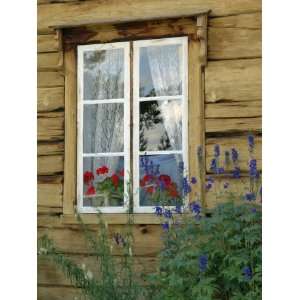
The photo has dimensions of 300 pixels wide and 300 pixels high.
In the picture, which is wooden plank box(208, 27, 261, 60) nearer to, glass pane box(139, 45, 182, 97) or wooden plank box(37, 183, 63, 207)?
glass pane box(139, 45, 182, 97)

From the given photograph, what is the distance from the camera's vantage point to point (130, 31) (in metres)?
5.79

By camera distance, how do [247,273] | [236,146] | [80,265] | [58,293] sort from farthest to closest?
[58,293]
[80,265]
[236,146]
[247,273]

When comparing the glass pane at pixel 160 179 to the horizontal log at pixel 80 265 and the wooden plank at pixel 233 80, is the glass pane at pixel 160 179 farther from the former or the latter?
Answer: the wooden plank at pixel 233 80

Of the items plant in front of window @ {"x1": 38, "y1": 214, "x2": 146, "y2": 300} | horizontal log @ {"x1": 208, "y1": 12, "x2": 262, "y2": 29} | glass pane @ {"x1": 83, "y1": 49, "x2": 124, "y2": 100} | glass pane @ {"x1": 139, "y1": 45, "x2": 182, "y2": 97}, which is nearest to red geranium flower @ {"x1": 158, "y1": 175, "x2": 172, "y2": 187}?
plant in front of window @ {"x1": 38, "y1": 214, "x2": 146, "y2": 300}

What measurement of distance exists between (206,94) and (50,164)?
1.59 meters

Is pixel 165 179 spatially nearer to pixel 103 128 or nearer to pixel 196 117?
pixel 196 117

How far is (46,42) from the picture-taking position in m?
6.07

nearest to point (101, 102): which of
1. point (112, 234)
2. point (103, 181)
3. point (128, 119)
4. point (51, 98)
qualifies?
point (128, 119)

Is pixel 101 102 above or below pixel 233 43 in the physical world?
below

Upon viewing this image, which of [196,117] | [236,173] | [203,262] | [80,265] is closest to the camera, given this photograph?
[203,262]

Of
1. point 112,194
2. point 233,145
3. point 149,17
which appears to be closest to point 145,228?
point 112,194

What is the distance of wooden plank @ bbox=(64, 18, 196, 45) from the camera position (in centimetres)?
559
